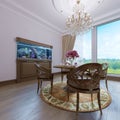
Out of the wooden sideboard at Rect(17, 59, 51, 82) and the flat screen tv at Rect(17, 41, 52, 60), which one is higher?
the flat screen tv at Rect(17, 41, 52, 60)

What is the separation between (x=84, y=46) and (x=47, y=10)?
282 centimetres

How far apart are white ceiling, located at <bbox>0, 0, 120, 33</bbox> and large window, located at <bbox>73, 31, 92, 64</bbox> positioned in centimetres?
101

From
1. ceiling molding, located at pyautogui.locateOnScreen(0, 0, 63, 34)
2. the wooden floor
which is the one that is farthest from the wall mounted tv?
the wooden floor

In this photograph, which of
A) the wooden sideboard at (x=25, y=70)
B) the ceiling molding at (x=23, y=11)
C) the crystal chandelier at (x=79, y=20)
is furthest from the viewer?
the wooden sideboard at (x=25, y=70)

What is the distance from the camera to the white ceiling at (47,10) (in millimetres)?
3629

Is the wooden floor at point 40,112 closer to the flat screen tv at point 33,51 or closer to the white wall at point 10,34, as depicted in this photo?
the white wall at point 10,34

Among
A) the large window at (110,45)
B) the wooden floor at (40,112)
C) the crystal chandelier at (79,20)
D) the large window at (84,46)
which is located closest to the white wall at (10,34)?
the wooden floor at (40,112)

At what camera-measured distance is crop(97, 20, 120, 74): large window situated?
479 centimetres

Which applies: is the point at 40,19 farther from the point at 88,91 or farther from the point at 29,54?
the point at 88,91

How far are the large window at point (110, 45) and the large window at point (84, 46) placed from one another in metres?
0.48

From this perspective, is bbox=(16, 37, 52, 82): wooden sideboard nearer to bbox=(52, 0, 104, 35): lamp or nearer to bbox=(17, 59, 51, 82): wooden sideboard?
bbox=(17, 59, 51, 82): wooden sideboard

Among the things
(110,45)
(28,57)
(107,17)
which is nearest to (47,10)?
(28,57)

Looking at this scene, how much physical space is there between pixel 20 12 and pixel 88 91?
4.06 m

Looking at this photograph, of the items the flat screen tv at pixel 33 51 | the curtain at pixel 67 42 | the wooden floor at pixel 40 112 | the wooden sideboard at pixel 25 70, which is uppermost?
the curtain at pixel 67 42
